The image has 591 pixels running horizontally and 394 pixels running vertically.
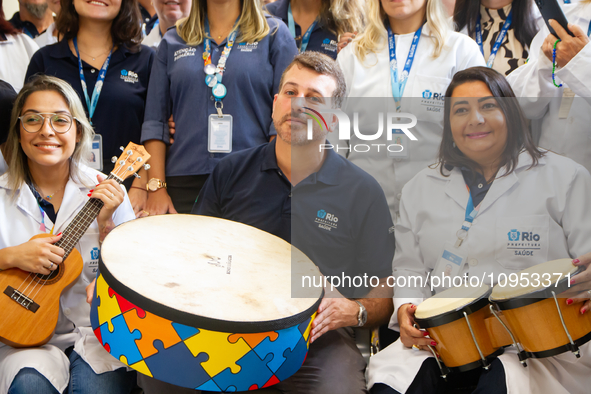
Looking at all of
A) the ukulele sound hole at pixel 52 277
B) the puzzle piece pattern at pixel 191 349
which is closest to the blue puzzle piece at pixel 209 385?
the puzzle piece pattern at pixel 191 349

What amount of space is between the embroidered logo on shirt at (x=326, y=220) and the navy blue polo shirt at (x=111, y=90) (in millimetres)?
1203

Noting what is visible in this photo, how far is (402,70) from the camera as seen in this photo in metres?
2.42

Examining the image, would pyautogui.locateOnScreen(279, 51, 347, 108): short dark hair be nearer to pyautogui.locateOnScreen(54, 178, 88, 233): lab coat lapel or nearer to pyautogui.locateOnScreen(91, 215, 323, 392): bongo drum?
pyautogui.locateOnScreen(91, 215, 323, 392): bongo drum

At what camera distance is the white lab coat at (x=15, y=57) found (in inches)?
116

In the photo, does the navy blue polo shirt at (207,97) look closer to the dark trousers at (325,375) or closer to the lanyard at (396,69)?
the lanyard at (396,69)

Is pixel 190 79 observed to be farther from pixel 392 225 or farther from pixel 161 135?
pixel 392 225

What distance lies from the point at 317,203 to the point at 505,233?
768 millimetres

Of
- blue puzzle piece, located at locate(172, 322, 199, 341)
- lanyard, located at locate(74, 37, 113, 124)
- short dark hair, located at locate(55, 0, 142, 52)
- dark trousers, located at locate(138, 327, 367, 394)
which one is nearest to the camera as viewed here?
blue puzzle piece, located at locate(172, 322, 199, 341)

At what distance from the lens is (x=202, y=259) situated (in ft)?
5.37

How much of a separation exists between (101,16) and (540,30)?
88.4 inches

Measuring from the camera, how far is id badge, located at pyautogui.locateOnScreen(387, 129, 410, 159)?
2061 millimetres

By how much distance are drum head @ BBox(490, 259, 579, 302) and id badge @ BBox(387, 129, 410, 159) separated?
26.6 inches

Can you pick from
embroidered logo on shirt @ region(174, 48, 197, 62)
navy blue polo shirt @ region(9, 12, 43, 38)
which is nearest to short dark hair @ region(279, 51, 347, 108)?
embroidered logo on shirt @ region(174, 48, 197, 62)

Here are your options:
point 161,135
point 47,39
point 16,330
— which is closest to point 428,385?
point 16,330
